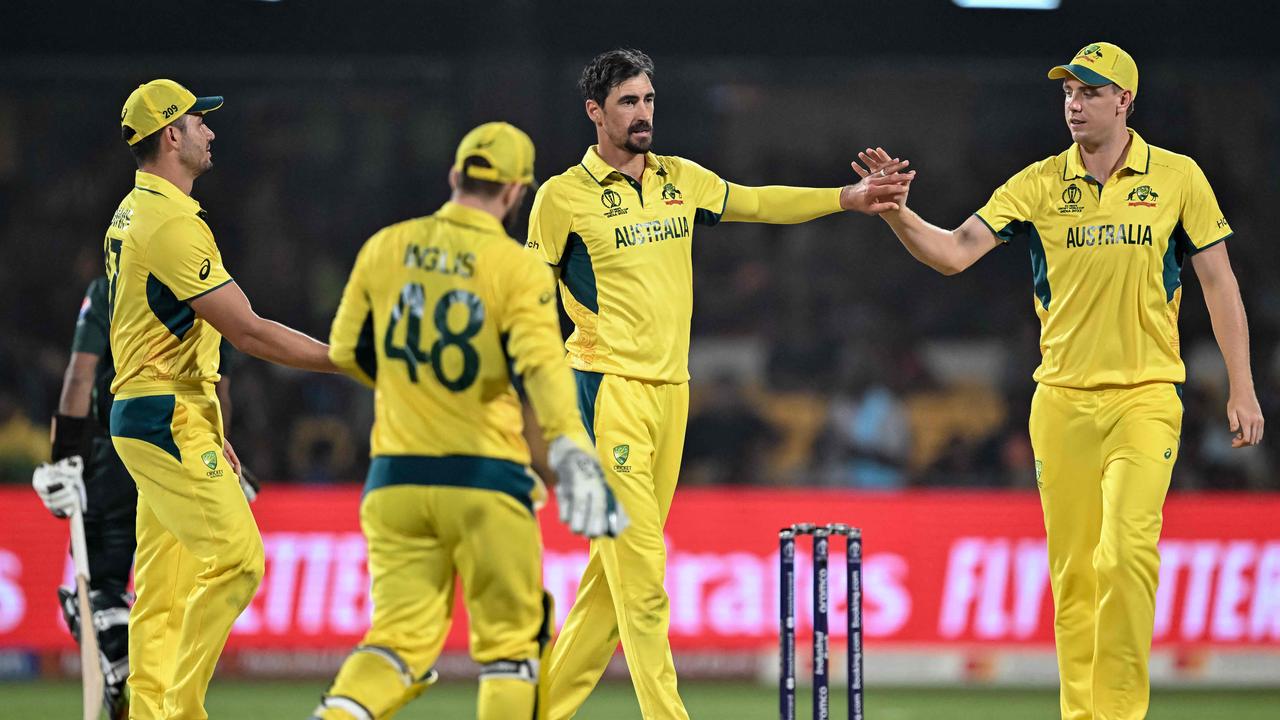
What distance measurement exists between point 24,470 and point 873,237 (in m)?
7.87

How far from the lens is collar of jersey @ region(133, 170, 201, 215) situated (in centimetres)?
634

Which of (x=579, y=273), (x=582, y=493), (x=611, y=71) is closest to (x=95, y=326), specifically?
(x=579, y=273)

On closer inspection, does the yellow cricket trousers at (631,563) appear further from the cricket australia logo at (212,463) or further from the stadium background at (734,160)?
the stadium background at (734,160)

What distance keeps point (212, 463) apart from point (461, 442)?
67.4 inches

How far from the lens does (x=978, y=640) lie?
10680 millimetres

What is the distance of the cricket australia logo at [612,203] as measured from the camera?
20.8 ft

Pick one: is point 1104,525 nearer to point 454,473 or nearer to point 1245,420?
point 1245,420

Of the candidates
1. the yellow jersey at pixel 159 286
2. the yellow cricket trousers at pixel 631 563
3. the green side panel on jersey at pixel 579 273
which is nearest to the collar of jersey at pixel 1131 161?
the yellow cricket trousers at pixel 631 563

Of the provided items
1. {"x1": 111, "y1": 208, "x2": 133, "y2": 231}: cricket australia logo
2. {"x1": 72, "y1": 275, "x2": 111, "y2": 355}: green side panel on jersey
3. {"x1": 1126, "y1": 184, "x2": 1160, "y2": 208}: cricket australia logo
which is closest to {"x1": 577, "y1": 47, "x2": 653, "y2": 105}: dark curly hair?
{"x1": 111, "y1": 208, "x2": 133, "y2": 231}: cricket australia logo

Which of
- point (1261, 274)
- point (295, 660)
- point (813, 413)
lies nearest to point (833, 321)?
point (813, 413)

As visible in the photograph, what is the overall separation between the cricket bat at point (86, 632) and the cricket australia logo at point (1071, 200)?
173 inches

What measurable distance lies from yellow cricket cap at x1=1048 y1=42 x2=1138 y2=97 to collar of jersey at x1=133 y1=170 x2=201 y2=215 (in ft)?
11.2

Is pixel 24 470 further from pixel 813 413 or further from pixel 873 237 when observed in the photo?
pixel 873 237

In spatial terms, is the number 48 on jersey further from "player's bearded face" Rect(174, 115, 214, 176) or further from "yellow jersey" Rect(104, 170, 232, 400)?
"player's bearded face" Rect(174, 115, 214, 176)
